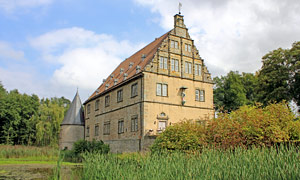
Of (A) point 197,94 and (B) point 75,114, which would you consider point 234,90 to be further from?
(B) point 75,114

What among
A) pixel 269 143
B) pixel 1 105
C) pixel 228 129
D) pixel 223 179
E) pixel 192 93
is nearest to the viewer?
pixel 223 179

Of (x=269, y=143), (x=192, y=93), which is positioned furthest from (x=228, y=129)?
(x=192, y=93)

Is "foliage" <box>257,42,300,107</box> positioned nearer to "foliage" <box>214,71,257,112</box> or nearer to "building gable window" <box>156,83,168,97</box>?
"foliage" <box>214,71,257,112</box>

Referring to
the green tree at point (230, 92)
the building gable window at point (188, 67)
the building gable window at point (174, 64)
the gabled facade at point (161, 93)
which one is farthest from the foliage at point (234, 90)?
the building gable window at point (174, 64)

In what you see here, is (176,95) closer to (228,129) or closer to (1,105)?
(228,129)

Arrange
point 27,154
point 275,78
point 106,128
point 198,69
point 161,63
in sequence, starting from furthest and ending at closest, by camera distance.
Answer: point 106,128, point 275,78, point 198,69, point 161,63, point 27,154

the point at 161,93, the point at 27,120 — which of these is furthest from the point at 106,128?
the point at 27,120

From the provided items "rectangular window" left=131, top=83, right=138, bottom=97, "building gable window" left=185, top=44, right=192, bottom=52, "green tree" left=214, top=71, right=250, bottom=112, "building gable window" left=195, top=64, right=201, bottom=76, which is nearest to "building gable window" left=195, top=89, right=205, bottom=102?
"building gable window" left=195, top=64, right=201, bottom=76

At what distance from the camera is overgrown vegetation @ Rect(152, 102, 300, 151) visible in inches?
468

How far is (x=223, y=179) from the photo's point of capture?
18.4 feet

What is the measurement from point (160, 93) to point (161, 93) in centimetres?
10

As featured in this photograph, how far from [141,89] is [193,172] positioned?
1776 centimetres

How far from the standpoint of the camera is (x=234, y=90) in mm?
36312

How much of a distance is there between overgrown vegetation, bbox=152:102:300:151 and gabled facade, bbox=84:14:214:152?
7.95 meters
